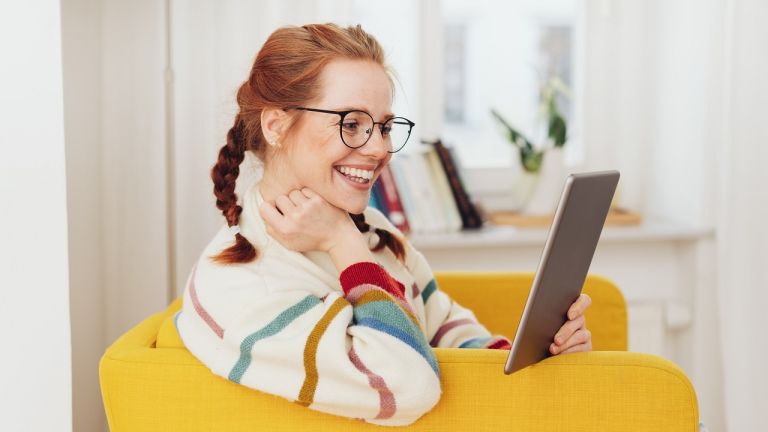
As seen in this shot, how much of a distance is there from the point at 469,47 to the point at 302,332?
169cm

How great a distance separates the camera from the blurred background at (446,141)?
135 cm

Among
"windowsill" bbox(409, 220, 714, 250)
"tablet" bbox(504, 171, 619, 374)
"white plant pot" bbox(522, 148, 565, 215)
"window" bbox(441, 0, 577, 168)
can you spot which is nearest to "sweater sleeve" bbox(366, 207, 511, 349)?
"tablet" bbox(504, 171, 619, 374)

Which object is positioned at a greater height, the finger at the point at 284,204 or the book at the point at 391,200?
the finger at the point at 284,204

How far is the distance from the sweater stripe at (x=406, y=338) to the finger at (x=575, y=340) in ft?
0.61

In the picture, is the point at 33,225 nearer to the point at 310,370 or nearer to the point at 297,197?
the point at 297,197

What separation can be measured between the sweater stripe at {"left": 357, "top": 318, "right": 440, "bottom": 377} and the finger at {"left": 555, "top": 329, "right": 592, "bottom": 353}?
0.61ft

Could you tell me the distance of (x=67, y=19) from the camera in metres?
1.80

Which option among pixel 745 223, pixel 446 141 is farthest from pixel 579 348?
pixel 446 141

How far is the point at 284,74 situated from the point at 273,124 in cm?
8

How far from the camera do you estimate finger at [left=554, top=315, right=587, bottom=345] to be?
1236mm

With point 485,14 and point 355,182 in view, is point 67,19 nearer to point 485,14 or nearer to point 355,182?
point 355,182

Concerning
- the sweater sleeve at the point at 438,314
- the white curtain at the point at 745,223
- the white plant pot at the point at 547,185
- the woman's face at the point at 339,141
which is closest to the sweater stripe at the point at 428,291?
the sweater sleeve at the point at 438,314

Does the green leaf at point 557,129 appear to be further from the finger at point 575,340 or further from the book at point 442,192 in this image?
the finger at point 575,340

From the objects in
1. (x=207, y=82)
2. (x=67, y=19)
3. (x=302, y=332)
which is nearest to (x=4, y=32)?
(x=67, y=19)
